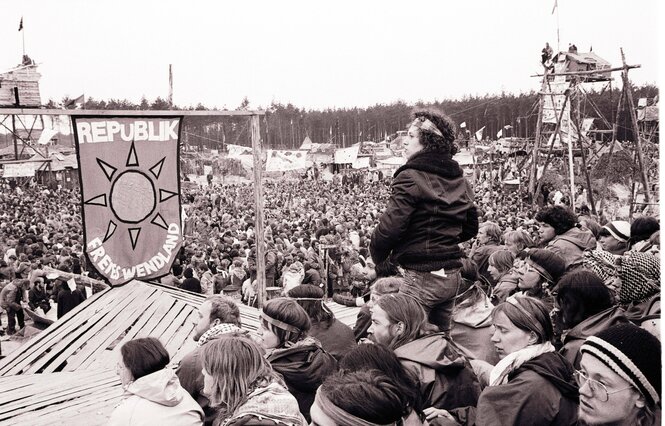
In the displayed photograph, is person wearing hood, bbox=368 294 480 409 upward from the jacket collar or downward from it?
downward

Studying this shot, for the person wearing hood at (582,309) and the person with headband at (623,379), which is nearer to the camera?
the person with headband at (623,379)

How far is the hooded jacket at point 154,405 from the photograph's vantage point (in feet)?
9.16

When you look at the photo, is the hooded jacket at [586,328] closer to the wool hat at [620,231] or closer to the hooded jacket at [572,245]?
the hooded jacket at [572,245]

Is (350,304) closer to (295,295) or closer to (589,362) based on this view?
(295,295)

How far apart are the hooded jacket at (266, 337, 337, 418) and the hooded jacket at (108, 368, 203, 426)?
498mm

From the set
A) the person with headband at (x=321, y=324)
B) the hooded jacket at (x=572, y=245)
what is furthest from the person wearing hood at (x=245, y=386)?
the hooded jacket at (x=572, y=245)

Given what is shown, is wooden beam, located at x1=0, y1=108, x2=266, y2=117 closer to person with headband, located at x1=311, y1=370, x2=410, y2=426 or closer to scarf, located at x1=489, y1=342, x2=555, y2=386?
scarf, located at x1=489, y1=342, x2=555, y2=386

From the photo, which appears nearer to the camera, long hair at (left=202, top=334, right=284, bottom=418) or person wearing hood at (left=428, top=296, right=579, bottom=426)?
person wearing hood at (left=428, top=296, right=579, bottom=426)

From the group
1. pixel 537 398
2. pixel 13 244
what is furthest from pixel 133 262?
pixel 13 244

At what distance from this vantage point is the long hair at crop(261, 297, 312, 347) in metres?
3.35

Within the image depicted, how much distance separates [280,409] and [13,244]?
1558 centimetres

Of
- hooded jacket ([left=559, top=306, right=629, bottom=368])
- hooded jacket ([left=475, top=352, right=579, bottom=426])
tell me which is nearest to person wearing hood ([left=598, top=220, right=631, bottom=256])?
hooded jacket ([left=559, top=306, right=629, bottom=368])

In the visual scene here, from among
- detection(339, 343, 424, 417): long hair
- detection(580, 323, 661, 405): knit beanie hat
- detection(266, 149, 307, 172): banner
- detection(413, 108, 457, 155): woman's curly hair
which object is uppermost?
detection(413, 108, 457, 155): woman's curly hair

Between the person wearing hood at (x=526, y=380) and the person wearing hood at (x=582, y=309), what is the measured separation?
23 cm
